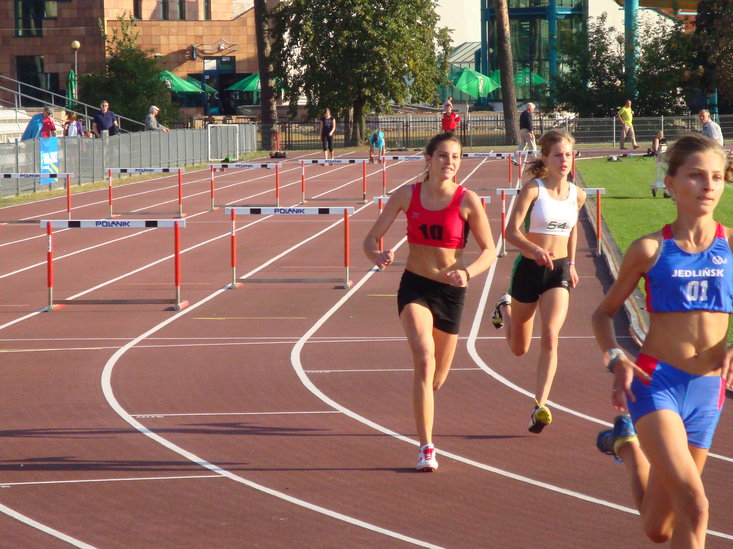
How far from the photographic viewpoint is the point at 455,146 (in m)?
7.37

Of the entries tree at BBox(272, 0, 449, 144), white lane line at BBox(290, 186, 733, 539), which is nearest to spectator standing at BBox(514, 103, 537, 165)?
tree at BBox(272, 0, 449, 144)

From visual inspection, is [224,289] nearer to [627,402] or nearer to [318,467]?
[318,467]

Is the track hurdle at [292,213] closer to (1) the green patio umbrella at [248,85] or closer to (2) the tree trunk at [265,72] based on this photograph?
(2) the tree trunk at [265,72]

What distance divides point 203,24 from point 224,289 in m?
55.2

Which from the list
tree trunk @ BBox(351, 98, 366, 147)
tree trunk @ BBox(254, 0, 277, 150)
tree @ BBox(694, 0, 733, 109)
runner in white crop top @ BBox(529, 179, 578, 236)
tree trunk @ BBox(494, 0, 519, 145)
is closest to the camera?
runner in white crop top @ BBox(529, 179, 578, 236)

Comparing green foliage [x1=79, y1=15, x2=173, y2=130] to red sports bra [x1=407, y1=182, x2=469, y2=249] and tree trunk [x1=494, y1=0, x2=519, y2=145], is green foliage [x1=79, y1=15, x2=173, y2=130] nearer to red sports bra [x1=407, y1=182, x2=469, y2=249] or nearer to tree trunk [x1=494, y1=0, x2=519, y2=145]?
tree trunk [x1=494, y1=0, x2=519, y2=145]

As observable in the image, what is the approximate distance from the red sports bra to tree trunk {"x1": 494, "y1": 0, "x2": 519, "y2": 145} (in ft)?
141

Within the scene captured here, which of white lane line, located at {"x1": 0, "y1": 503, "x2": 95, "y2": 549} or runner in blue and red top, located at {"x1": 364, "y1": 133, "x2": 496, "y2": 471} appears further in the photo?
runner in blue and red top, located at {"x1": 364, "y1": 133, "x2": 496, "y2": 471}

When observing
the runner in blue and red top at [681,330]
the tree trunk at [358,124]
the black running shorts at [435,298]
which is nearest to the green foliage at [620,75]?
the tree trunk at [358,124]

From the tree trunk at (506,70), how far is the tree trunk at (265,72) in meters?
10.1

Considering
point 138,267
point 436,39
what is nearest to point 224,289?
point 138,267

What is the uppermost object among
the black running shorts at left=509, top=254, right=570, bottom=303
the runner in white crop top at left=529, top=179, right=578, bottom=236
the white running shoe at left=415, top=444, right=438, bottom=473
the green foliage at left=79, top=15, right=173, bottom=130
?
the green foliage at left=79, top=15, right=173, bottom=130

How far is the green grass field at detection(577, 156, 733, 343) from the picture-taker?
68.8 feet

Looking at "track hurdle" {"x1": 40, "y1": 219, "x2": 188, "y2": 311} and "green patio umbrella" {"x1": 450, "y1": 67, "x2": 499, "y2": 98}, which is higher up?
"green patio umbrella" {"x1": 450, "y1": 67, "x2": 499, "y2": 98}
